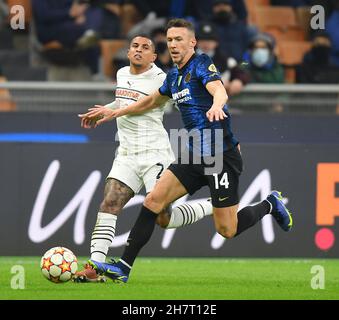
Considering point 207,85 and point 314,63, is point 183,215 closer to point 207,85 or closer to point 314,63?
point 207,85

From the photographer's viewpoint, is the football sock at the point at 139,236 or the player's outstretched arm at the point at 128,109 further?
the player's outstretched arm at the point at 128,109

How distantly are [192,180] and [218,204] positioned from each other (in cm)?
31

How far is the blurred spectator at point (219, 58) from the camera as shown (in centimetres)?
1307

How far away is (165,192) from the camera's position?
9.02m

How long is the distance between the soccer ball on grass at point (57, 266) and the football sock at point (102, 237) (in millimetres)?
396

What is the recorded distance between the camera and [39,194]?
40.2 ft

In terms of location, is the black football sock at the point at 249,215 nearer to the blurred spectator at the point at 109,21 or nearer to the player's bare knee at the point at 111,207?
the player's bare knee at the point at 111,207

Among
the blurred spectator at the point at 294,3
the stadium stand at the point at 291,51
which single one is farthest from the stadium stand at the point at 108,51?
the blurred spectator at the point at 294,3

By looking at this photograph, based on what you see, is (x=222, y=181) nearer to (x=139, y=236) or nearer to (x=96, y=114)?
(x=139, y=236)

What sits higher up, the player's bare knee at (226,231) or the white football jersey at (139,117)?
the white football jersey at (139,117)

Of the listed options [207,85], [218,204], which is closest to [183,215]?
[218,204]

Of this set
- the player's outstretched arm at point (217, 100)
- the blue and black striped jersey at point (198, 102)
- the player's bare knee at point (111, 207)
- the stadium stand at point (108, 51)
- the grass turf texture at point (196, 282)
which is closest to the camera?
the player's outstretched arm at point (217, 100)

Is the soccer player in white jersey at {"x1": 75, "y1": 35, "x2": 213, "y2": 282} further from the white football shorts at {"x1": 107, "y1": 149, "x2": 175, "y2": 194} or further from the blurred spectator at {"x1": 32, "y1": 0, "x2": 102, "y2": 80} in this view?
the blurred spectator at {"x1": 32, "y1": 0, "x2": 102, "y2": 80}

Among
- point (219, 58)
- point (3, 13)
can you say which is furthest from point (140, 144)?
point (3, 13)
